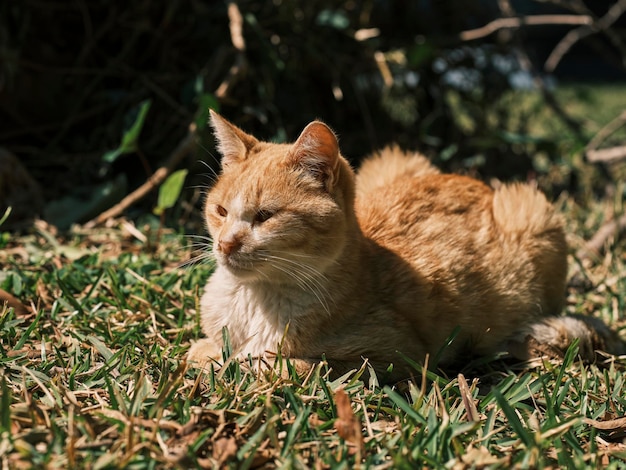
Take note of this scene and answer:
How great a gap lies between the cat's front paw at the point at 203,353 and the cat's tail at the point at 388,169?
1.26m

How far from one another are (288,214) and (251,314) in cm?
40

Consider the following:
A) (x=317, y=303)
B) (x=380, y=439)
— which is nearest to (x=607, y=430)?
(x=380, y=439)

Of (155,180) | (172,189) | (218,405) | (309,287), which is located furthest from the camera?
(155,180)

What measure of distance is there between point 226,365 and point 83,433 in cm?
52

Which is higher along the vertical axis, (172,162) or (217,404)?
(172,162)

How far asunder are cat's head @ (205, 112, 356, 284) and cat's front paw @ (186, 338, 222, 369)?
1.00ft

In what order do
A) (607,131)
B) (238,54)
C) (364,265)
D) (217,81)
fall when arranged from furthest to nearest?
(607,131), (217,81), (238,54), (364,265)

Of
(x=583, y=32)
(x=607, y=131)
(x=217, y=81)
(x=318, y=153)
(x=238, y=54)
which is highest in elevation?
(x=238, y=54)

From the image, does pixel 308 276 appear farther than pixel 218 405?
Yes

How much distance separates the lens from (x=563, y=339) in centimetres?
272

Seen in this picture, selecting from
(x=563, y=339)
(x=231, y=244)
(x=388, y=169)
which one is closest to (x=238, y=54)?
(x=388, y=169)

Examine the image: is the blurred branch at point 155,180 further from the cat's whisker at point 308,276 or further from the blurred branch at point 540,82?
the blurred branch at point 540,82

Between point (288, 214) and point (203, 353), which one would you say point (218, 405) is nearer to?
point (203, 353)

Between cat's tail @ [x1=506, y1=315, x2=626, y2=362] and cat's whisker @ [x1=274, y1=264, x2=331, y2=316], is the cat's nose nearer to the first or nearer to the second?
cat's whisker @ [x1=274, y1=264, x2=331, y2=316]
